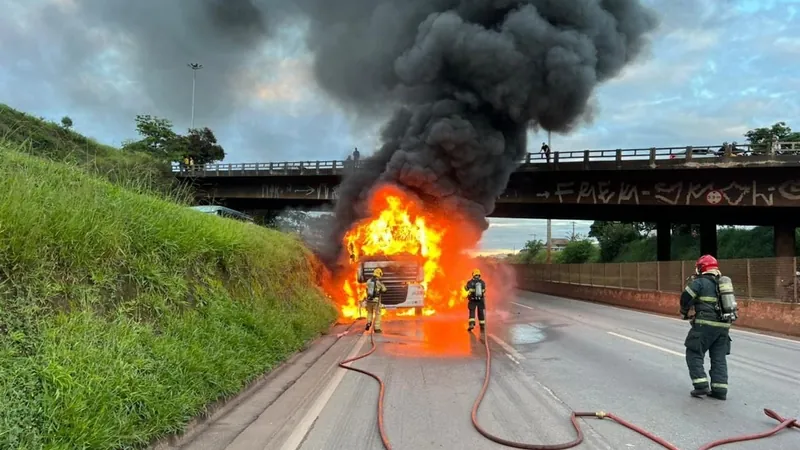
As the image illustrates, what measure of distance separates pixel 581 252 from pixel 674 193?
4037 centimetres

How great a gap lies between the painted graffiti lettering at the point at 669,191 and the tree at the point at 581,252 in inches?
1491

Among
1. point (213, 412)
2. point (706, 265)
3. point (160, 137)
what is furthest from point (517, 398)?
point (160, 137)

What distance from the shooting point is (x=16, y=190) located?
463cm

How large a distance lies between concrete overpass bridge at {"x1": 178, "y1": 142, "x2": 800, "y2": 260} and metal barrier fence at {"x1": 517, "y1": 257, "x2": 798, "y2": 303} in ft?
11.8

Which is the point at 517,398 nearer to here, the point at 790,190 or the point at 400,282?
the point at 400,282

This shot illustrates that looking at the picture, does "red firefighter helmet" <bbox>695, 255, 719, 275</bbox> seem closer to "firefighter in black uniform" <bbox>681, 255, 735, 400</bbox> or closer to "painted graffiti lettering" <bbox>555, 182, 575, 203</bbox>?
"firefighter in black uniform" <bbox>681, 255, 735, 400</bbox>

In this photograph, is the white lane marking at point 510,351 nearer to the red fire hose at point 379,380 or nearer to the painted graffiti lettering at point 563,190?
the red fire hose at point 379,380

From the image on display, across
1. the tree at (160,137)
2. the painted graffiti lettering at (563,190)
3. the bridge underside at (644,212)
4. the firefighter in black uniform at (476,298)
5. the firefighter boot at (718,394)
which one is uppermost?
the tree at (160,137)

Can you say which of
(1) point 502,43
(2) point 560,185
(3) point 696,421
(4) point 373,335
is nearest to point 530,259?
(2) point 560,185

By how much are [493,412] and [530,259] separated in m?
81.1

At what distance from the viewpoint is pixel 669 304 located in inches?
722

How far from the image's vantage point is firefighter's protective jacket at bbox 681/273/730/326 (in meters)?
6.20

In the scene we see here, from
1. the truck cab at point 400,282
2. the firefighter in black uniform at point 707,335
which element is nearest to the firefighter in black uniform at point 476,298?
the truck cab at point 400,282

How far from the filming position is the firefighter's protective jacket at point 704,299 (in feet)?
20.3
